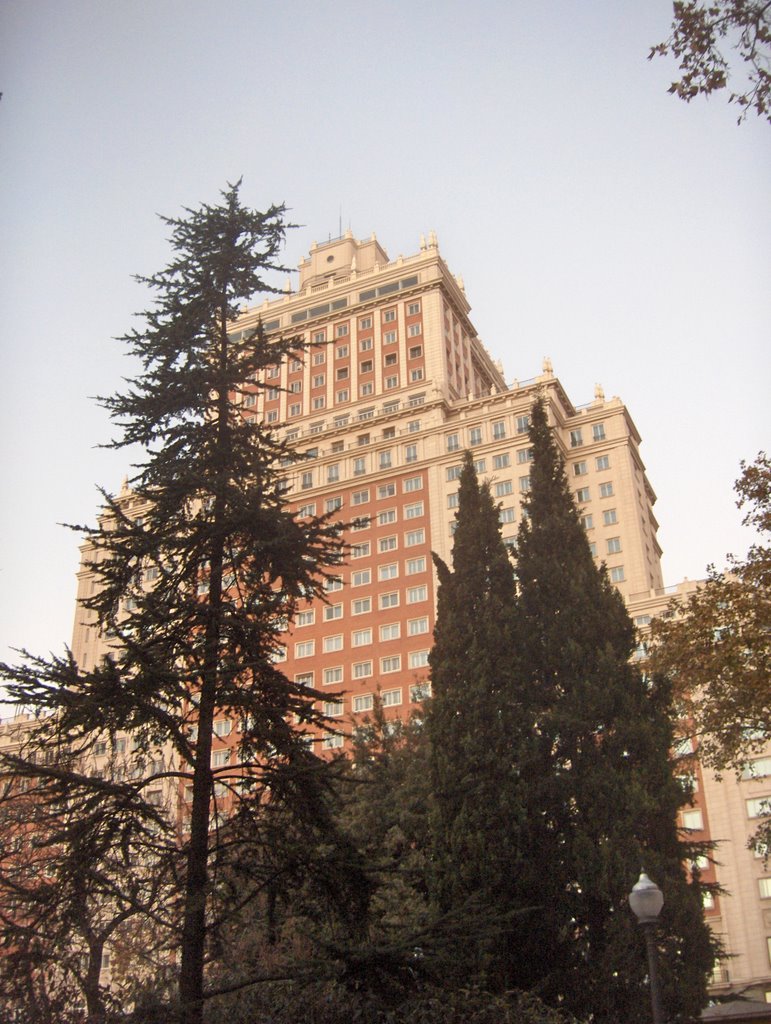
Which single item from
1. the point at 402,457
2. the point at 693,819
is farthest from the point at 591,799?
the point at 402,457

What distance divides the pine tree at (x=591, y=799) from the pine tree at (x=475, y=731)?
0.49m

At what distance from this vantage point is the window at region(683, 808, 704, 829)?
56.6 metres

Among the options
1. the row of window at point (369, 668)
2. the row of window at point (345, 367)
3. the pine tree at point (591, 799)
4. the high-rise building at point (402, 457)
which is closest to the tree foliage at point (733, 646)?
the pine tree at point (591, 799)

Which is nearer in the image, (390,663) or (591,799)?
(591,799)

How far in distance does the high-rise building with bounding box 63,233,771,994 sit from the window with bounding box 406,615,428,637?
0.10 metres

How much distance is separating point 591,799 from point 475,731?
115 inches

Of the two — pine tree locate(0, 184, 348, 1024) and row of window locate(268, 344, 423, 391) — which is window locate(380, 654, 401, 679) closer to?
row of window locate(268, 344, 423, 391)

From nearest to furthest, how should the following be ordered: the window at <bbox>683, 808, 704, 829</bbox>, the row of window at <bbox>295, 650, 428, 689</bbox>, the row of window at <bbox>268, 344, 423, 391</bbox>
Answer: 1. the window at <bbox>683, 808, 704, 829</bbox>
2. the row of window at <bbox>295, 650, 428, 689</bbox>
3. the row of window at <bbox>268, 344, 423, 391</bbox>

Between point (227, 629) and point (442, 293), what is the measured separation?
8159 cm

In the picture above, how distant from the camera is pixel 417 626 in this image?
76.6 m

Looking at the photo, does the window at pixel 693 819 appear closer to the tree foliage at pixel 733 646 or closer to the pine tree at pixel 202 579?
the tree foliage at pixel 733 646

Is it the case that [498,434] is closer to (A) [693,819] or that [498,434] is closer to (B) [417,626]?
(B) [417,626]

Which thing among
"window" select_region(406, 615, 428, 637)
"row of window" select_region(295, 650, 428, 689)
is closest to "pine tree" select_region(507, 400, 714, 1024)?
"row of window" select_region(295, 650, 428, 689)

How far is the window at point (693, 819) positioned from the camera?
2227 inches
